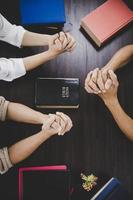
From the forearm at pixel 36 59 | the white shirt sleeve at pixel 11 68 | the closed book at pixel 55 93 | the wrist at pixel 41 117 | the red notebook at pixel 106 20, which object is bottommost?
the wrist at pixel 41 117

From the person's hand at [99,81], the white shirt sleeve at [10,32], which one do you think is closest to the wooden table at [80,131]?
the white shirt sleeve at [10,32]

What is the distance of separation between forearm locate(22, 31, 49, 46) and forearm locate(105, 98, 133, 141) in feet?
1.42

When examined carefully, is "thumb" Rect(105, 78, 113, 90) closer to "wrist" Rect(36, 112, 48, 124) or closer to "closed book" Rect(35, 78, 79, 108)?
"closed book" Rect(35, 78, 79, 108)

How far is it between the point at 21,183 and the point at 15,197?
0.09 metres

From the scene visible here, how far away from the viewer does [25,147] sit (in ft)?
5.48

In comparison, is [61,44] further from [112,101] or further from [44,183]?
[44,183]

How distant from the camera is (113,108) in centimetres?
172

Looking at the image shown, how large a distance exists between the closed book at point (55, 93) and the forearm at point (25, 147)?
0.16 meters

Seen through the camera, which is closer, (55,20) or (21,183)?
(21,183)

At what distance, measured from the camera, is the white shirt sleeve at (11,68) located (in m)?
1.69

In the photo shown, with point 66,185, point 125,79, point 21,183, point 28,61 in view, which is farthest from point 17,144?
point 125,79

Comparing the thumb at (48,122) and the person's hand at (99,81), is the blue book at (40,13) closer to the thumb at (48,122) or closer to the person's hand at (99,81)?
the person's hand at (99,81)

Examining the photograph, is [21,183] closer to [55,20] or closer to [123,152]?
[123,152]

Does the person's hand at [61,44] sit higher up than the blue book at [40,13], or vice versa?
the blue book at [40,13]
